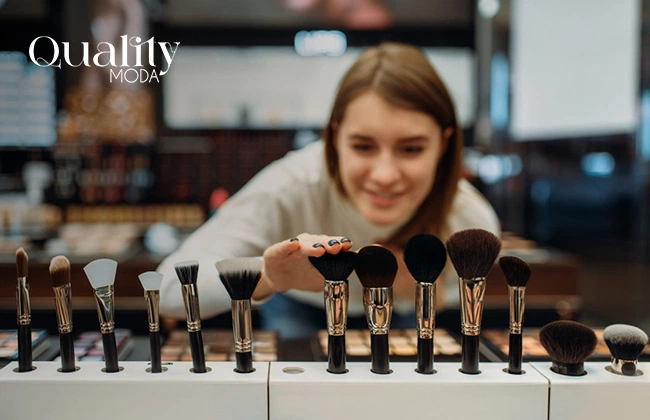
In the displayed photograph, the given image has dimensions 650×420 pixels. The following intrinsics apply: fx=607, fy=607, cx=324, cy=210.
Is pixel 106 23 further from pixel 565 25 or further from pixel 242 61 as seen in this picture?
pixel 565 25

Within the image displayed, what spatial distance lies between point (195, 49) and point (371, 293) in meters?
2.77

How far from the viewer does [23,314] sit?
0.69 metres

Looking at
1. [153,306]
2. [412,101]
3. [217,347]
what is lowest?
[217,347]

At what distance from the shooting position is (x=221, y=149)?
3.27m

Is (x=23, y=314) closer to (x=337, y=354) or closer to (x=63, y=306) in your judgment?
(x=63, y=306)

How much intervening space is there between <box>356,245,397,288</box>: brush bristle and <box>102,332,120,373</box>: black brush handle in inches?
11.6

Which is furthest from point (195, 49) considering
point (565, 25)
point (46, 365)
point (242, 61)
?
point (46, 365)

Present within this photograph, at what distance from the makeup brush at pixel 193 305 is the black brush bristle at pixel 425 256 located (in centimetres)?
24

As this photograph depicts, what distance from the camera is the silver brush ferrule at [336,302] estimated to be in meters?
0.66

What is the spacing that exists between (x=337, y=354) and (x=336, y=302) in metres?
0.07

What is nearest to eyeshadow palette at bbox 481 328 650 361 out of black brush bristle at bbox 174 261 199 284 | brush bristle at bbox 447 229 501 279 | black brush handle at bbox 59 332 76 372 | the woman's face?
brush bristle at bbox 447 229 501 279

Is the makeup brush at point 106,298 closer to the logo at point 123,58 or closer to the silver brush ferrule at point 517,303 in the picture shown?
the logo at point 123,58

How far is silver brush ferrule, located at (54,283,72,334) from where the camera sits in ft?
2.21

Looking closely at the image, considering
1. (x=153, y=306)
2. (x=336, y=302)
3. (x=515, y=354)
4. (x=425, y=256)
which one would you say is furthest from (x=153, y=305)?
(x=515, y=354)
